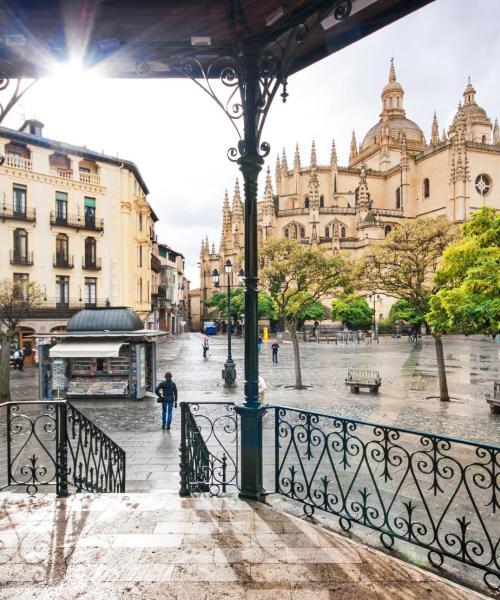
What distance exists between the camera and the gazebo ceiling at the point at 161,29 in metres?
3.78

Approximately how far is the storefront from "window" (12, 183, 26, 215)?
49.6ft

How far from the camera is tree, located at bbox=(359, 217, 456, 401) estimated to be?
49.4 ft

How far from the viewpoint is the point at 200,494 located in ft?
14.9

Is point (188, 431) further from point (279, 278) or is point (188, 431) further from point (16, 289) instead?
point (16, 289)

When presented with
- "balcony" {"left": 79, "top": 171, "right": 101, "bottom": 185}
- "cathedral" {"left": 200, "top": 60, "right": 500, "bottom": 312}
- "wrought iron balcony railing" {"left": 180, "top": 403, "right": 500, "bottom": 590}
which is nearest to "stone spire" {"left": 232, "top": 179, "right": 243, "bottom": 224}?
"cathedral" {"left": 200, "top": 60, "right": 500, "bottom": 312}

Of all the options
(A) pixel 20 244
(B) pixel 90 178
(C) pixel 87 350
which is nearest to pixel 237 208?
(B) pixel 90 178

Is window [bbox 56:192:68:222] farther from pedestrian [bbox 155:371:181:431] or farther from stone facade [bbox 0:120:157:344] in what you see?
pedestrian [bbox 155:371:181:431]

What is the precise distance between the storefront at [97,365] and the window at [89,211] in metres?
15.6

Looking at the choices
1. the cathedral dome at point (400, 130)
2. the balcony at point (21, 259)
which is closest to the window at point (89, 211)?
the balcony at point (21, 259)

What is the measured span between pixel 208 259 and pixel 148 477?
260 ft

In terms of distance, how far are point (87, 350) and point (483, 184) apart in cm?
6280

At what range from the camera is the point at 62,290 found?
27672 millimetres

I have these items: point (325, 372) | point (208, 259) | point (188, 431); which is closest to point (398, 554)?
point (188, 431)

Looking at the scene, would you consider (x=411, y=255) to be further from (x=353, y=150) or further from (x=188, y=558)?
(x=353, y=150)
